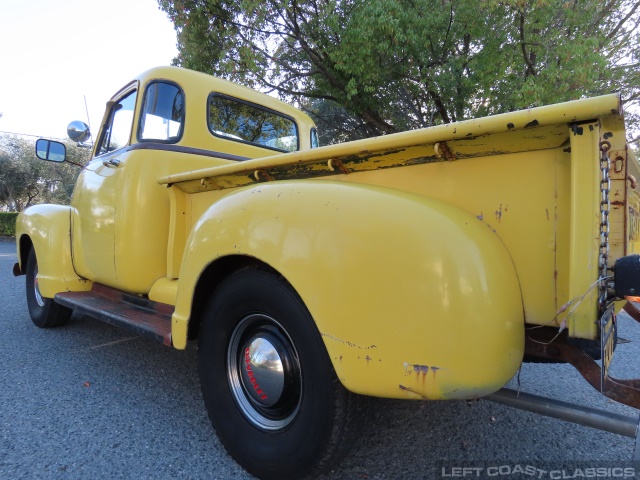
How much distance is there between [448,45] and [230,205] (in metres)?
8.26

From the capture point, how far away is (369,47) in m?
7.43

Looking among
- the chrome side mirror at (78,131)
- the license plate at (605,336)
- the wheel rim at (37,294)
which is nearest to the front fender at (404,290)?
the license plate at (605,336)

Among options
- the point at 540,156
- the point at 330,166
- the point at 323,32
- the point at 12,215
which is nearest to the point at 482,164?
the point at 540,156

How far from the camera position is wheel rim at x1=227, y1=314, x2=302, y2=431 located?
1651 millimetres

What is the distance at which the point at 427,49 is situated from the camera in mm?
8516

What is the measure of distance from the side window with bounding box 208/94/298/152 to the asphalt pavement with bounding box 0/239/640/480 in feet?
6.38

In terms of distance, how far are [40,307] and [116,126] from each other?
2.03 meters

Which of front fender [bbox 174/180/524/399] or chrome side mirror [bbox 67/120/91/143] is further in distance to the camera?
chrome side mirror [bbox 67/120/91/143]

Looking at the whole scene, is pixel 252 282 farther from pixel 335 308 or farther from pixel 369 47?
pixel 369 47

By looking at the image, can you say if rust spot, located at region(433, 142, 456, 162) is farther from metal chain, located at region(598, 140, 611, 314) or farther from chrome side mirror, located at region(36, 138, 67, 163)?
chrome side mirror, located at region(36, 138, 67, 163)

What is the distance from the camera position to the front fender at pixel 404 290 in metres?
1.24

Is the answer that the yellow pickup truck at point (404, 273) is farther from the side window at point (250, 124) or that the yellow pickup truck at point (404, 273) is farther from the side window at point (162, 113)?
the side window at point (250, 124)

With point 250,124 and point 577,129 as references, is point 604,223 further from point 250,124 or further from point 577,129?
point 250,124

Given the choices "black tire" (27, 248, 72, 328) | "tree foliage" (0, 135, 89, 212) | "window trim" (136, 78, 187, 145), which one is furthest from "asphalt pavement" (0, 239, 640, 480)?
"tree foliage" (0, 135, 89, 212)
